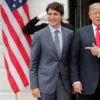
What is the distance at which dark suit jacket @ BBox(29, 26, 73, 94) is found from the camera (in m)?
4.17

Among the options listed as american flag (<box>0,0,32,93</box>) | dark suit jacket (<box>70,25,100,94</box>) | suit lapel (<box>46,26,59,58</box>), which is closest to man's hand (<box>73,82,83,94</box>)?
dark suit jacket (<box>70,25,100,94</box>)

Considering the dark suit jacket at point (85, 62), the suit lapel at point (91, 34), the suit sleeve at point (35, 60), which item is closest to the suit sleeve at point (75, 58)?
the dark suit jacket at point (85, 62)

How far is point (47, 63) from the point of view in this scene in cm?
419

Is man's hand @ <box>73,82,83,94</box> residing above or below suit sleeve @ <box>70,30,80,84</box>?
below

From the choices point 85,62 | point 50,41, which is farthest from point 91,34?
point 50,41

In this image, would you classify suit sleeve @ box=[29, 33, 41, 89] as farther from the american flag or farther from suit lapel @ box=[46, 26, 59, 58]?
the american flag

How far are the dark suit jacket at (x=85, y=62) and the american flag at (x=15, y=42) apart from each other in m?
1.44

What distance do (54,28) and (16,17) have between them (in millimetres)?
1361

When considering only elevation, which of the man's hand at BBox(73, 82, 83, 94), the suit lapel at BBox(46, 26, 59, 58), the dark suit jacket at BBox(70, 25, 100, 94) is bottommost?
the man's hand at BBox(73, 82, 83, 94)

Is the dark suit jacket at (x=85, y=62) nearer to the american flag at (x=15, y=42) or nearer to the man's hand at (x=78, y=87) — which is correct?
the man's hand at (x=78, y=87)

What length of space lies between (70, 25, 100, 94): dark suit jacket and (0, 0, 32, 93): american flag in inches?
56.8

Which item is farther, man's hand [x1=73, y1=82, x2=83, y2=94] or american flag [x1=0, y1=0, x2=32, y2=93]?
american flag [x1=0, y1=0, x2=32, y2=93]

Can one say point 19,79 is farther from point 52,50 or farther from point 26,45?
point 52,50

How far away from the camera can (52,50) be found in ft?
13.7
